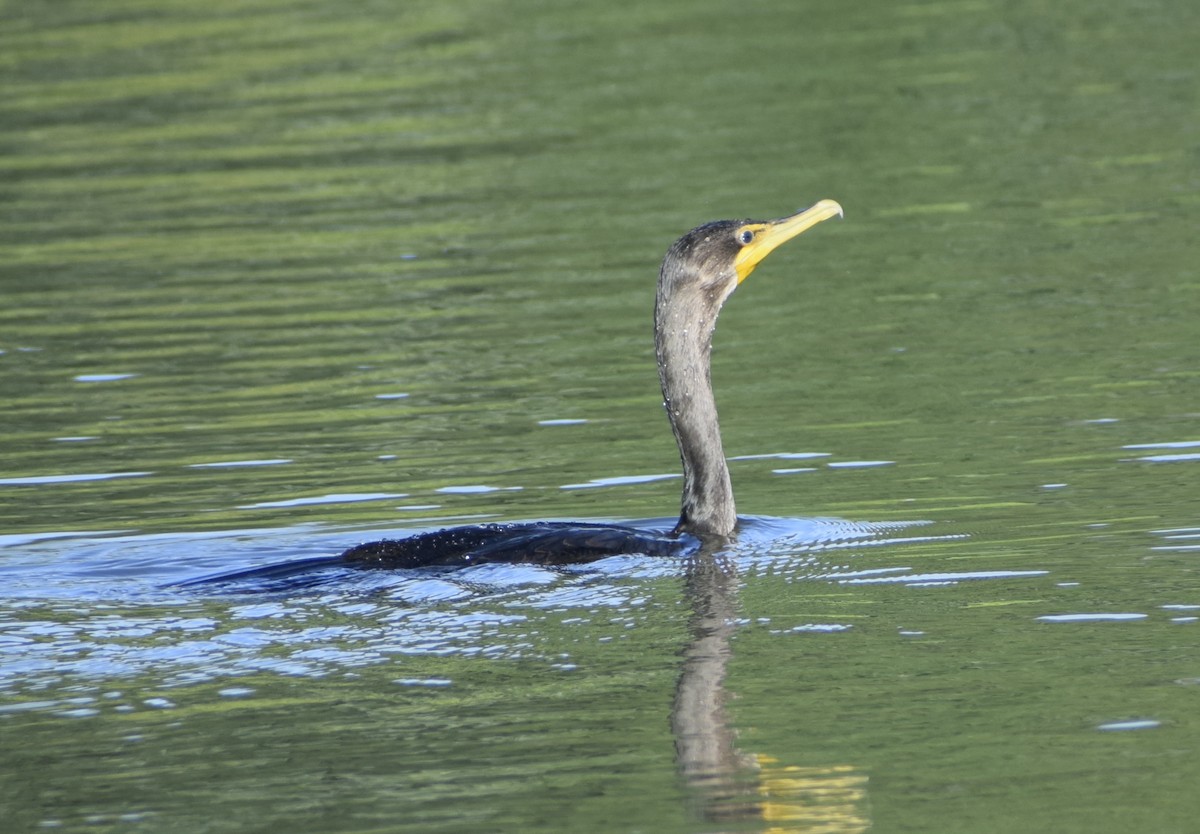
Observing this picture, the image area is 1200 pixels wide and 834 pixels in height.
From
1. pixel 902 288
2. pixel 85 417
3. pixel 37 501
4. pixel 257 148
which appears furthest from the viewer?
pixel 257 148

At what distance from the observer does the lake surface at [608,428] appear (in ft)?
19.9

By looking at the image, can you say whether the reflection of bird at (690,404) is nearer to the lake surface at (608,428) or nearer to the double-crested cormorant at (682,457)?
the double-crested cormorant at (682,457)

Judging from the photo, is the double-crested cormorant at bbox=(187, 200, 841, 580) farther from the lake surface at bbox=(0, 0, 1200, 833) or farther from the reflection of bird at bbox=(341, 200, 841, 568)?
the lake surface at bbox=(0, 0, 1200, 833)

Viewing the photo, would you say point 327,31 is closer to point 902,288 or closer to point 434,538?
point 902,288

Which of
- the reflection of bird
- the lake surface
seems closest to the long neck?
the reflection of bird

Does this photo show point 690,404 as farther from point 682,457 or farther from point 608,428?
point 608,428

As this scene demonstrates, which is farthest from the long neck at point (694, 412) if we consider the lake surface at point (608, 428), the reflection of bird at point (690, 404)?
the lake surface at point (608, 428)

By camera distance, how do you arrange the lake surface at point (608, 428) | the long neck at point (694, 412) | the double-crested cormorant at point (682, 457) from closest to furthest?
the lake surface at point (608, 428)
the double-crested cormorant at point (682, 457)
the long neck at point (694, 412)

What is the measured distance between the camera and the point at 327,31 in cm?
2691

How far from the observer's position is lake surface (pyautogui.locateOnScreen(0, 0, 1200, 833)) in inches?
239

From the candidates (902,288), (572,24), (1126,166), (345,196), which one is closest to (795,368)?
(902,288)

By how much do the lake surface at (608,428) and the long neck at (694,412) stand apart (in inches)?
8.5

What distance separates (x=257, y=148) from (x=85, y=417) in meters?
9.15

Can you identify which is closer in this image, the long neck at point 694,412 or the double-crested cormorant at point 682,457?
the double-crested cormorant at point 682,457
